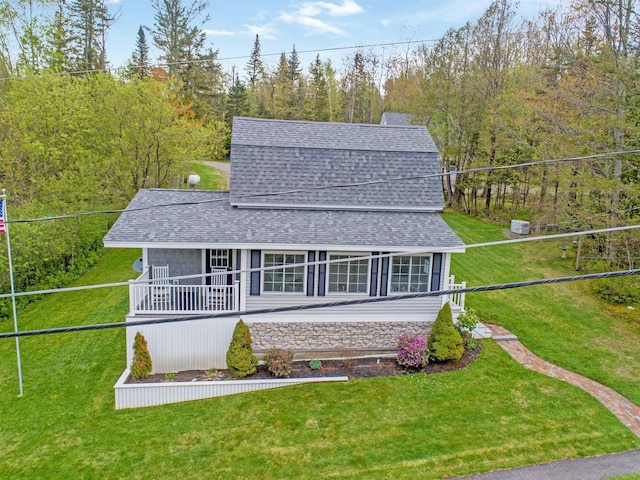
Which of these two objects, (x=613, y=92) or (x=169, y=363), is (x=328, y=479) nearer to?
(x=169, y=363)

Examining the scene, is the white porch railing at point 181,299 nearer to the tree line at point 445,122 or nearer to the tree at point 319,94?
the tree line at point 445,122

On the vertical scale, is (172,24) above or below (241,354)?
above

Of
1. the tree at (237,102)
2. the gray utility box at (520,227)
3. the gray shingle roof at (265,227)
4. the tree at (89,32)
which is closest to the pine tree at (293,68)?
the tree at (237,102)

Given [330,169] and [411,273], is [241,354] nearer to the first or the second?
[411,273]

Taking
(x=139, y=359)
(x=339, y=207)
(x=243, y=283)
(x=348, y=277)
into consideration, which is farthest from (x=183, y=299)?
(x=339, y=207)

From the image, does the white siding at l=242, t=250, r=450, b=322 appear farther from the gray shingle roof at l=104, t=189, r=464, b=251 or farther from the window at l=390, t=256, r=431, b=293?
the gray shingle roof at l=104, t=189, r=464, b=251

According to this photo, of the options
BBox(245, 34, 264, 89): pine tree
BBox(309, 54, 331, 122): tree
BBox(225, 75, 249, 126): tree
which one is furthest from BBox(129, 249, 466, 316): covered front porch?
BBox(245, 34, 264, 89): pine tree
